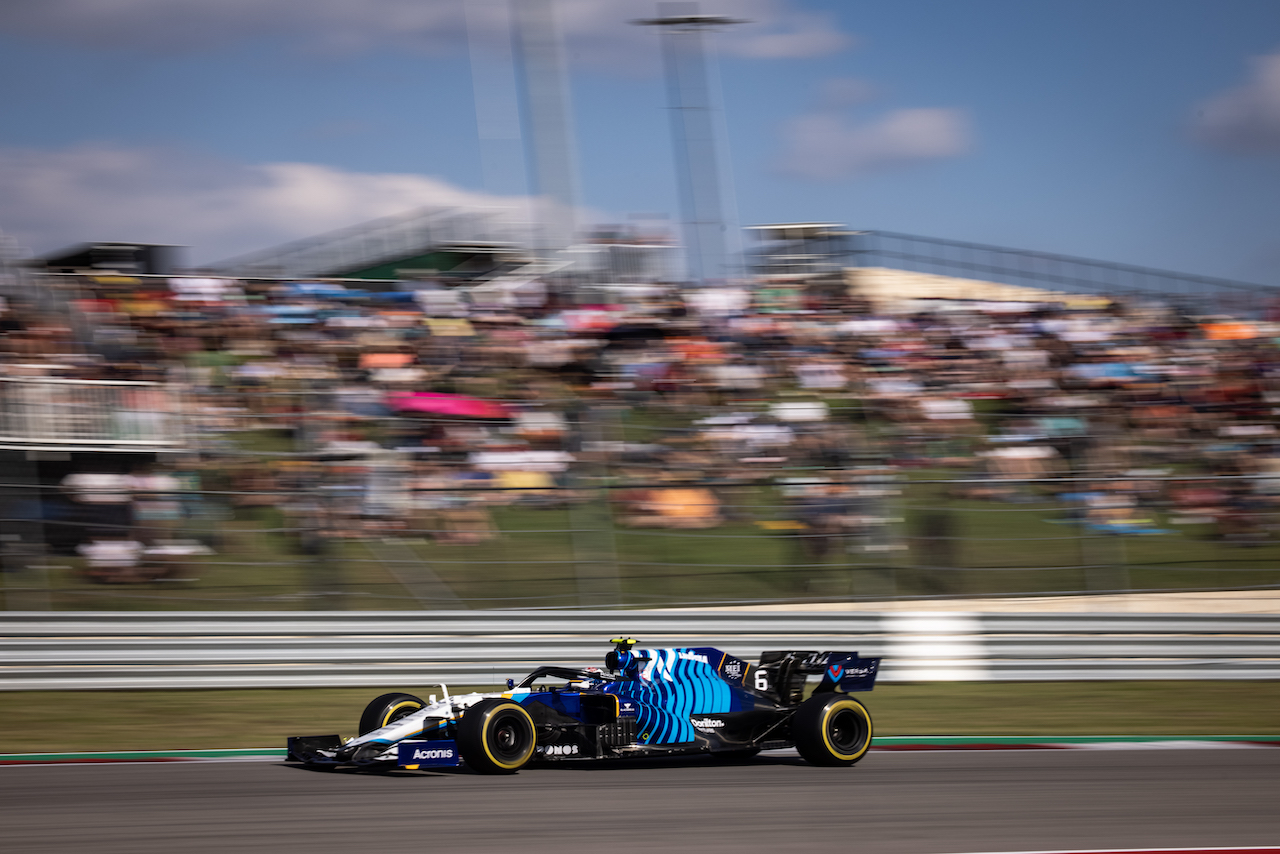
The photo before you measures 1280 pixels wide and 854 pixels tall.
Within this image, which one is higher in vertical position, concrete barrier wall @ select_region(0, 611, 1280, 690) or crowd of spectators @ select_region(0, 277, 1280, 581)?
crowd of spectators @ select_region(0, 277, 1280, 581)

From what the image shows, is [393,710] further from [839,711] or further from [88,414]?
[88,414]

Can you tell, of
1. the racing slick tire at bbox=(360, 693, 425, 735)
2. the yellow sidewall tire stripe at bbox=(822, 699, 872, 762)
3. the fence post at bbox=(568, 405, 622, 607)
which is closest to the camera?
the racing slick tire at bbox=(360, 693, 425, 735)

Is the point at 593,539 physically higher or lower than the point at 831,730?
higher

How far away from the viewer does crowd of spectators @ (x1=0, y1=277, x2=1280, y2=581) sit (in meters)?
11.6

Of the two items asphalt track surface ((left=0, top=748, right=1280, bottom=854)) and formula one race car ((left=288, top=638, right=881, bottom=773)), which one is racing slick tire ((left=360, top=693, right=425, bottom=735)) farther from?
asphalt track surface ((left=0, top=748, right=1280, bottom=854))

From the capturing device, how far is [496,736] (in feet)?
22.7

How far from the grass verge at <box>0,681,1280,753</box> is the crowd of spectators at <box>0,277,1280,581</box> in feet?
5.06

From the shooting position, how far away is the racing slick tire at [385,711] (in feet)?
23.7

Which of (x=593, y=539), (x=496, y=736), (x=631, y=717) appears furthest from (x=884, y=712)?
(x=496, y=736)

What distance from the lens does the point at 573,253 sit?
758 inches

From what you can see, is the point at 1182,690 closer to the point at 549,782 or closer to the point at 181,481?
the point at 549,782

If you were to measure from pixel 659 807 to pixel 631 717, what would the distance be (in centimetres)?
120

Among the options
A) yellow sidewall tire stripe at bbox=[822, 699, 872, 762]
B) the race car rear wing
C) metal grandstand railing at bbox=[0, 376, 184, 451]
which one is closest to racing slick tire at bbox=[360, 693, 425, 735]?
the race car rear wing

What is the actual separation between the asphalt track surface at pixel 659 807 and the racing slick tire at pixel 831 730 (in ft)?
0.31
